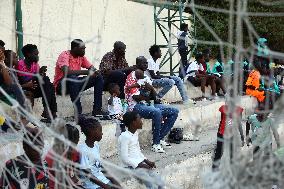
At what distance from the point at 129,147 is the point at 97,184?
117cm

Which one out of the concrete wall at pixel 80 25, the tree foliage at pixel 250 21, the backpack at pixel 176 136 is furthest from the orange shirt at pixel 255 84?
the tree foliage at pixel 250 21

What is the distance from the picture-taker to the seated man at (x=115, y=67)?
716 cm

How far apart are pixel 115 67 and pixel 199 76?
3.42m

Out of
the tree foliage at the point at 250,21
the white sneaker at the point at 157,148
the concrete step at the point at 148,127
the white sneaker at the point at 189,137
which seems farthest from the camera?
the tree foliage at the point at 250,21

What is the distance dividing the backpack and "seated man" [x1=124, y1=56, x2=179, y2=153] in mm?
512

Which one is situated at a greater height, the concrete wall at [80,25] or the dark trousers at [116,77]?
the concrete wall at [80,25]

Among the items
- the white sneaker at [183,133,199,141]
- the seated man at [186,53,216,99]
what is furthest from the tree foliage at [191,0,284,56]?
the white sneaker at [183,133,199,141]

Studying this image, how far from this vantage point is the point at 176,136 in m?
8.00

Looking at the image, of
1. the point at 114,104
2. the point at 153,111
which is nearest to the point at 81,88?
the point at 114,104

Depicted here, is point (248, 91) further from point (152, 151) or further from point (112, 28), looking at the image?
point (112, 28)

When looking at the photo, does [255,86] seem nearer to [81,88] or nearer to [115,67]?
[115,67]

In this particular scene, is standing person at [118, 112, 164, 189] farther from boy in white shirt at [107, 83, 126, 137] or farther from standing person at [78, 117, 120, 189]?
boy in white shirt at [107, 83, 126, 137]

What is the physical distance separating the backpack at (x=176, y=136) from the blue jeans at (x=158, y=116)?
57 cm

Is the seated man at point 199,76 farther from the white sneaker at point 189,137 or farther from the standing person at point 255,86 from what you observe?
the standing person at point 255,86
